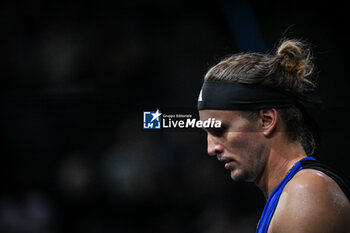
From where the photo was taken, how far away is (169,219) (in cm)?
272

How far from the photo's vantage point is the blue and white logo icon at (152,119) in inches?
68.4

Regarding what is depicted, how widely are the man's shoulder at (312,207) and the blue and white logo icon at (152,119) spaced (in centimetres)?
70

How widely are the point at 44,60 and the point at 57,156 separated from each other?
684 mm

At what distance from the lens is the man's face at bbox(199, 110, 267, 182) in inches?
54.6

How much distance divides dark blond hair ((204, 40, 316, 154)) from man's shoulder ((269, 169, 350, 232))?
272 mm

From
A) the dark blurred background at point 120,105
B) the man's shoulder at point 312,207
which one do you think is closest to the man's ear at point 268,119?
the man's shoulder at point 312,207

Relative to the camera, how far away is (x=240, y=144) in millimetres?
1386

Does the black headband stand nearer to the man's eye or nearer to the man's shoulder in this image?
the man's eye

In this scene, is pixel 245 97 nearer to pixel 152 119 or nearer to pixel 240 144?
pixel 240 144

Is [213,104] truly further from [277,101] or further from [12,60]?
[12,60]

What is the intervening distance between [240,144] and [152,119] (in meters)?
0.49

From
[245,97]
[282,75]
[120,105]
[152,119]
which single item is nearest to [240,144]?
[245,97]

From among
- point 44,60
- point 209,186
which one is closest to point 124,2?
point 44,60

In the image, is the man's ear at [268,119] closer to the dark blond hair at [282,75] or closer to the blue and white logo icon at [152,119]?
the dark blond hair at [282,75]
